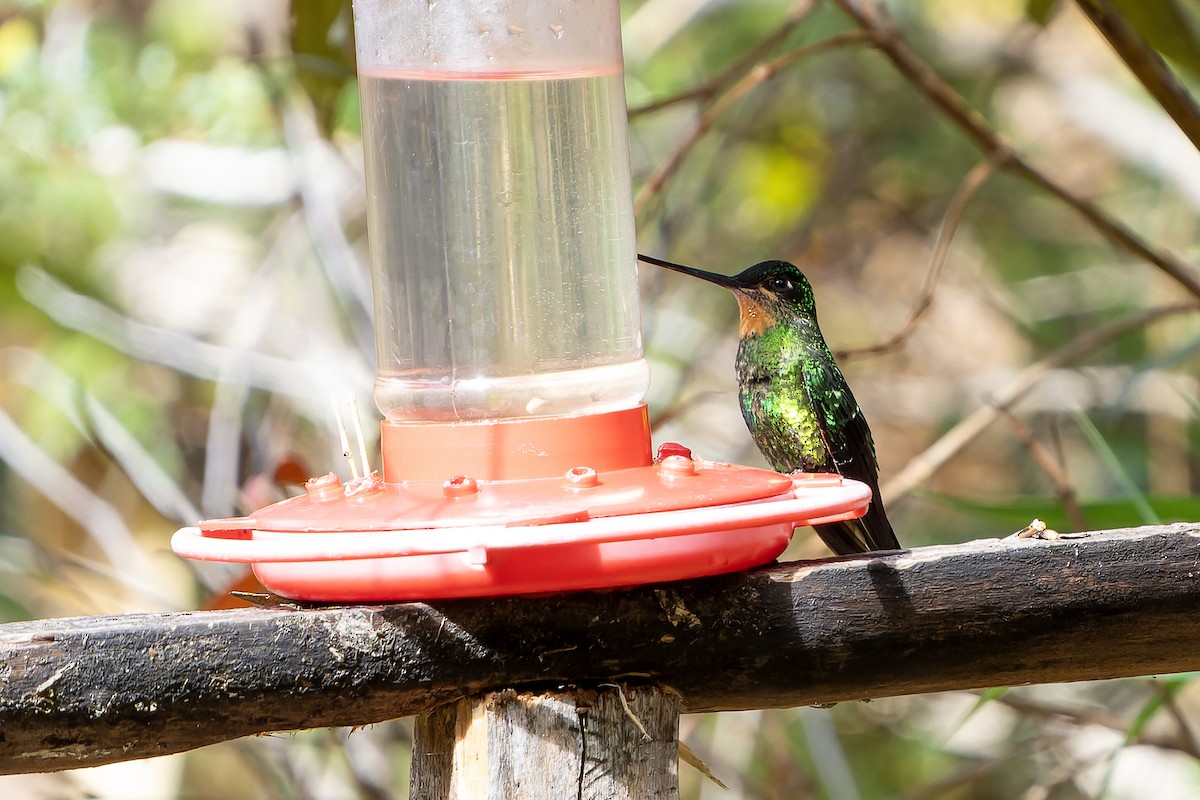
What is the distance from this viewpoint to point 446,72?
1684mm

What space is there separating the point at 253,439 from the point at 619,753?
108 inches

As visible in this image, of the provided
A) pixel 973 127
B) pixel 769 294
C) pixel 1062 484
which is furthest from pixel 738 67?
pixel 1062 484

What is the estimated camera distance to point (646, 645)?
4.17 feet

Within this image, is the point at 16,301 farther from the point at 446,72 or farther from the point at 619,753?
the point at 619,753

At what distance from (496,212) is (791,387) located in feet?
3.11

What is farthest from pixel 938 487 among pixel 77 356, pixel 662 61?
pixel 77 356

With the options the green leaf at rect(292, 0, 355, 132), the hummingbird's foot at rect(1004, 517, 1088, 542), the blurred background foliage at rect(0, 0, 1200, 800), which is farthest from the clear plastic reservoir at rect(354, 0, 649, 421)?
the blurred background foliage at rect(0, 0, 1200, 800)

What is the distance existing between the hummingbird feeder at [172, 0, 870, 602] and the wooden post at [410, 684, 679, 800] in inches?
6.2

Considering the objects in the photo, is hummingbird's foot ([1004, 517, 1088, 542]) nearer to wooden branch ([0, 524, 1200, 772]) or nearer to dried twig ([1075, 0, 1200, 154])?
wooden branch ([0, 524, 1200, 772])

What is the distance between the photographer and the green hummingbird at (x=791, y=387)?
2426 millimetres

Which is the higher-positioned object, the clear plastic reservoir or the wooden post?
the clear plastic reservoir

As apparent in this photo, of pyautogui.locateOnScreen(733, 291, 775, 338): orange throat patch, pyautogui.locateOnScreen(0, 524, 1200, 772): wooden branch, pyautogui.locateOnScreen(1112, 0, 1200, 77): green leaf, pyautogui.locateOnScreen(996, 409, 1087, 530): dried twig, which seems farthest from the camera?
pyautogui.locateOnScreen(996, 409, 1087, 530): dried twig

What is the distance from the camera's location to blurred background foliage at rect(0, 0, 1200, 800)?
3531mm

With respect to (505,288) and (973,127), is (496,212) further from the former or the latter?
(973,127)
